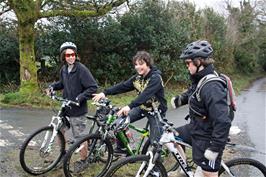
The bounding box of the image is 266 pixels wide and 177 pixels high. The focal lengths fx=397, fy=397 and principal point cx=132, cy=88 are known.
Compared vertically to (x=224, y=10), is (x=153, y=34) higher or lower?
lower

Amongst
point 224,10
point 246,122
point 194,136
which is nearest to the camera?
point 194,136

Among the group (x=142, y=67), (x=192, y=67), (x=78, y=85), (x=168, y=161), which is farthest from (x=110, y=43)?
(x=192, y=67)

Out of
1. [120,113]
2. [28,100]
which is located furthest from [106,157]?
[28,100]

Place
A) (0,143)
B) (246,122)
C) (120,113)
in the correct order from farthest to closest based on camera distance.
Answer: (246,122), (0,143), (120,113)

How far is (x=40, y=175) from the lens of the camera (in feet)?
17.8

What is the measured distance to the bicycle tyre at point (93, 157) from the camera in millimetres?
4907

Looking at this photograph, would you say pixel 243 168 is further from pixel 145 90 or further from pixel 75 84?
pixel 75 84

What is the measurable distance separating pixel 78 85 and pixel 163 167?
5.95 feet

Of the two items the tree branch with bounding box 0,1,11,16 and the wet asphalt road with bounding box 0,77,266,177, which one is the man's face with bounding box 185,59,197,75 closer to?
the wet asphalt road with bounding box 0,77,266,177

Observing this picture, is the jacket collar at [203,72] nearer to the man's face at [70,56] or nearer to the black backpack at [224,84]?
the black backpack at [224,84]

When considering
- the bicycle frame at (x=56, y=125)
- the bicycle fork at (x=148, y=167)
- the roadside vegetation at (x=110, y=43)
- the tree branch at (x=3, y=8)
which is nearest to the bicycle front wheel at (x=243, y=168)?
the bicycle fork at (x=148, y=167)

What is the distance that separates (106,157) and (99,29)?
12.6 meters

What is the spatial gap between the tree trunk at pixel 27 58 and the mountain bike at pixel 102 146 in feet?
25.6

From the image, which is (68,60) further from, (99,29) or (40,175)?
(99,29)
